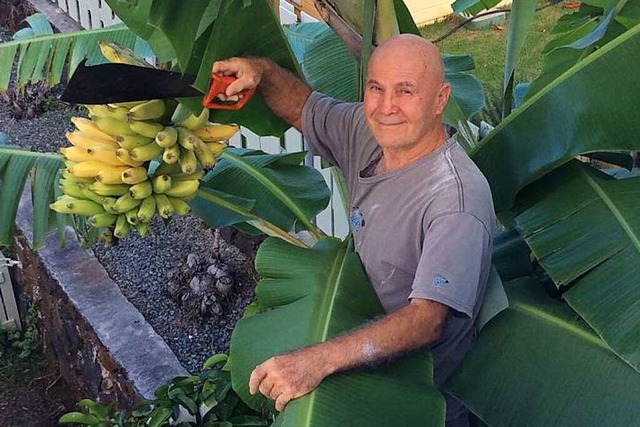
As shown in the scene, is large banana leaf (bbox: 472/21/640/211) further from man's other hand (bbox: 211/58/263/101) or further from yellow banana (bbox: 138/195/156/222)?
yellow banana (bbox: 138/195/156/222)

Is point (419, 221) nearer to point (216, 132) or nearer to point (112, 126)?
point (216, 132)

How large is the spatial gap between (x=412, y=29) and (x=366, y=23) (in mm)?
416

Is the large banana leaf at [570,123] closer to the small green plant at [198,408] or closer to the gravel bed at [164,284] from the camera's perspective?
the small green plant at [198,408]

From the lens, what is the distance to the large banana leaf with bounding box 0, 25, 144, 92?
9.11 ft

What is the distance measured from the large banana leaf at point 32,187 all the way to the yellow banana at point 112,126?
664mm

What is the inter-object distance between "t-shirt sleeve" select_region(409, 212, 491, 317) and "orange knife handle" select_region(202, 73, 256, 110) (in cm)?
57

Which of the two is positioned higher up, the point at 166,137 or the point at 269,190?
the point at 166,137

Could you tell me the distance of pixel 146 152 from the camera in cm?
173

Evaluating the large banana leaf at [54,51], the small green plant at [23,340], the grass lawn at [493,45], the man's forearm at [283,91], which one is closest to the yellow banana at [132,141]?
the man's forearm at [283,91]

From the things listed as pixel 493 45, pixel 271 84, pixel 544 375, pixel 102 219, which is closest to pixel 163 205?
pixel 102 219

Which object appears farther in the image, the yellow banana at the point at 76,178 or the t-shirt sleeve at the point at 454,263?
the yellow banana at the point at 76,178

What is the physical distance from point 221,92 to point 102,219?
40 centimetres

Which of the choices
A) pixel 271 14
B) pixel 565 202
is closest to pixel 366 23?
pixel 271 14

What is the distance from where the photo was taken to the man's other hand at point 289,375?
1.39 meters
